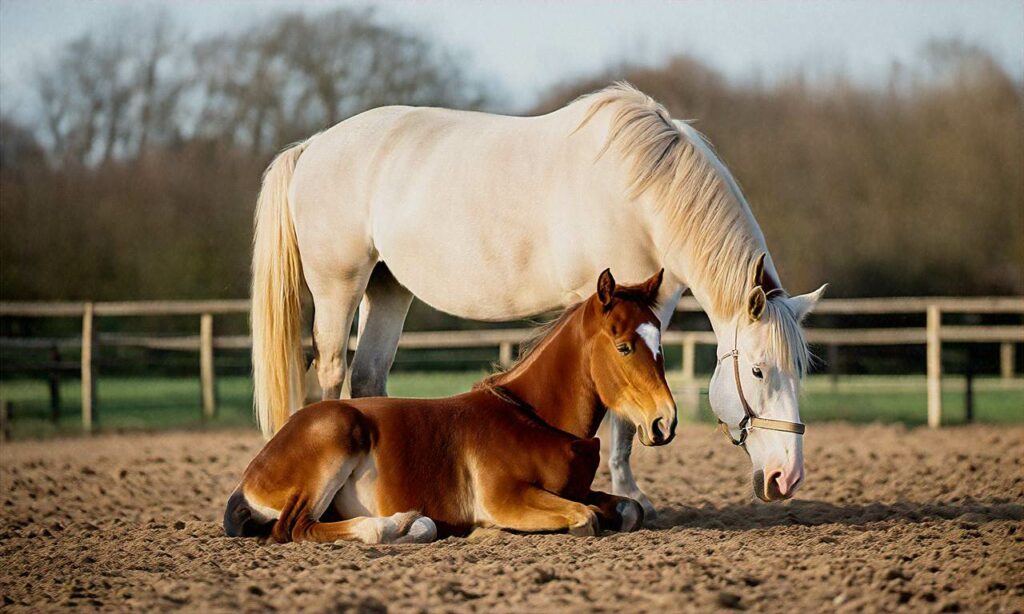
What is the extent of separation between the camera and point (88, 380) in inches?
455

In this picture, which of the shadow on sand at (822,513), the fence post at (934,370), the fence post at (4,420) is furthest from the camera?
the fence post at (4,420)

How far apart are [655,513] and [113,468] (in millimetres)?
4676

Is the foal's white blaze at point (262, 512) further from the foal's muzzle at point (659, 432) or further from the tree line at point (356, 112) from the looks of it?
the tree line at point (356, 112)

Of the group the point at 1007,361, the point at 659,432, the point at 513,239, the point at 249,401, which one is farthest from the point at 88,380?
the point at 1007,361

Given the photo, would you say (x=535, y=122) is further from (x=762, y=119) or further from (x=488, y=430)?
(x=762, y=119)

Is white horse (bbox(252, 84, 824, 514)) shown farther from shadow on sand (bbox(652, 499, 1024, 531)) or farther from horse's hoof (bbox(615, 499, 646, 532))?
horse's hoof (bbox(615, 499, 646, 532))

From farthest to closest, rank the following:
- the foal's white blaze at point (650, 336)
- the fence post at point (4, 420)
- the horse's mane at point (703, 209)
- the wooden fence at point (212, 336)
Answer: the wooden fence at point (212, 336), the fence post at point (4, 420), the horse's mane at point (703, 209), the foal's white blaze at point (650, 336)

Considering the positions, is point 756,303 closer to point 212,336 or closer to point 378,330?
point 378,330

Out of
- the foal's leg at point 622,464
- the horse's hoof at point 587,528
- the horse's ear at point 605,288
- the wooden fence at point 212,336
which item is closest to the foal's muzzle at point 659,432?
the horse's hoof at point 587,528

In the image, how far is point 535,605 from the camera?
277 centimetres

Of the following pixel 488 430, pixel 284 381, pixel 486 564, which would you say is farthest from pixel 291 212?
pixel 486 564

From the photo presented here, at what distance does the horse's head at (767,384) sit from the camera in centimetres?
399

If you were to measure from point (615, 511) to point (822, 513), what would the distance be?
128 centimetres

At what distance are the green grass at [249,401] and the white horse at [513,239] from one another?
6.50 metres
